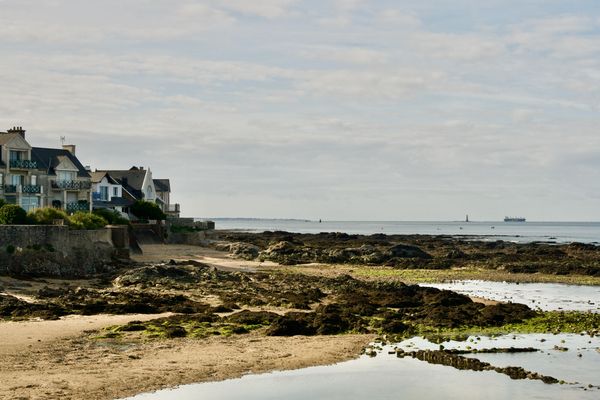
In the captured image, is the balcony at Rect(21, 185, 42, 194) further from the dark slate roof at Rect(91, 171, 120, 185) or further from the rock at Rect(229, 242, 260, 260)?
the rock at Rect(229, 242, 260, 260)

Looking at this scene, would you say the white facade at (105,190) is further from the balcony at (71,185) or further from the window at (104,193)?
the balcony at (71,185)

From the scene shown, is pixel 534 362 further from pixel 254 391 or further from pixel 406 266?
pixel 406 266

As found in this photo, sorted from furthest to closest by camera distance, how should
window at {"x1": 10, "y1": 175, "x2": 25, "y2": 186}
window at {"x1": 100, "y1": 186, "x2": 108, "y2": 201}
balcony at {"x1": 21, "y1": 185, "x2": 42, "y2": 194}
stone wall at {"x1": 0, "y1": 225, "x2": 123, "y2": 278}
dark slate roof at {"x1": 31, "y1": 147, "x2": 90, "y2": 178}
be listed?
window at {"x1": 100, "y1": 186, "x2": 108, "y2": 201} < dark slate roof at {"x1": 31, "y1": 147, "x2": 90, "y2": 178} < balcony at {"x1": 21, "y1": 185, "x2": 42, "y2": 194} < window at {"x1": 10, "y1": 175, "x2": 25, "y2": 186} < stone wall at {"x1": 0, "y1": 225, "x2": 123, "y2": 278}

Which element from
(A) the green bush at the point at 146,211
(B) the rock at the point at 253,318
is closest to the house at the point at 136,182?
(A) the green bush at the point at 146,211

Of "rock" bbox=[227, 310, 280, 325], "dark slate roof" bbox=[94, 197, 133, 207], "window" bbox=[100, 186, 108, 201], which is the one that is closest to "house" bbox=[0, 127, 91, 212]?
"dark slate roof" bbox=[94, 197, 133, 207]

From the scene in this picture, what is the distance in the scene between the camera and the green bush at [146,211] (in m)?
78.3

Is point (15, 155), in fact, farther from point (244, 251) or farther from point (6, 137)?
point (244, 251)

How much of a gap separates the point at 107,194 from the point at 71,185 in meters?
13.8

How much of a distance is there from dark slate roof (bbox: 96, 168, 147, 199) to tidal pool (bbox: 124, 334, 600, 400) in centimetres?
7150

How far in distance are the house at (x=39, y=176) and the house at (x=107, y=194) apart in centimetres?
755

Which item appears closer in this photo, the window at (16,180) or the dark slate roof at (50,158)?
the window at (16,180)

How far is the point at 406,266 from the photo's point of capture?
60.4 meters

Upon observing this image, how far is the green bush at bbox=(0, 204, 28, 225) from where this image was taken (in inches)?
1774

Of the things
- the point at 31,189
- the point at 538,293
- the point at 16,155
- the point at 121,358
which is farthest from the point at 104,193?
the point at 121,358
